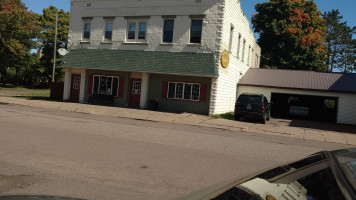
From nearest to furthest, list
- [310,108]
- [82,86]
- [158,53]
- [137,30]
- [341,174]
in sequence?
[341,174]
[158,53]
[137,30]
[82,86]
[310,108]

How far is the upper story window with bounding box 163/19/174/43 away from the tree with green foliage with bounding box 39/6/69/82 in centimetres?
2660

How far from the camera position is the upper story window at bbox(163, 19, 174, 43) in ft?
68.2

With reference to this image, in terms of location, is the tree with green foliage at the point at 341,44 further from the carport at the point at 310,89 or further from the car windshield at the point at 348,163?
the car windshield at the point at 348,163

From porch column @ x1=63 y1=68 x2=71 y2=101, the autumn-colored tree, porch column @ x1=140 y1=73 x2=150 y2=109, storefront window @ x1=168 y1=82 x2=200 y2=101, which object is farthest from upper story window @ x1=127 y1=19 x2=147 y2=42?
the autumn-colored tree

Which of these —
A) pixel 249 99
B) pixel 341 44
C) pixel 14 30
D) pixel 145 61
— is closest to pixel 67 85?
pixel 145 61

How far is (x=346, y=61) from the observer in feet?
179

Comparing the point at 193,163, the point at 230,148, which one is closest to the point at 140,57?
the point at 230,148

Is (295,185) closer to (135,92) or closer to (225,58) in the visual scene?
(225,58)

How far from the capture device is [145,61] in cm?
2069

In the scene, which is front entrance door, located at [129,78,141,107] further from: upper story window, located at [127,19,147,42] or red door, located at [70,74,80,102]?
red door, located at [70,74,80,102]

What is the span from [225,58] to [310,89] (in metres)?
7.43

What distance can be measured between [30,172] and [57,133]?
4.24 m

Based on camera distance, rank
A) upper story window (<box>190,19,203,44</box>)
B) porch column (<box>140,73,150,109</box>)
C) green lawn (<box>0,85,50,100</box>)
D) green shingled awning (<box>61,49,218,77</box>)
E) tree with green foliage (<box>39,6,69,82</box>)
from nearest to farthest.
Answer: green shingled awning (<box>61,49,218,77</box>) < upper story window (<box>190,19,203,44</box>) < porch column (<box>140,73,150,109</box>) < green lawn (<box>0,85,50,100</box>) < tree with green foliage (<box>39,6,69,82</box>)

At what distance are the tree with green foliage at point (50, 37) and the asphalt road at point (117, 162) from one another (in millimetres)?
36461
